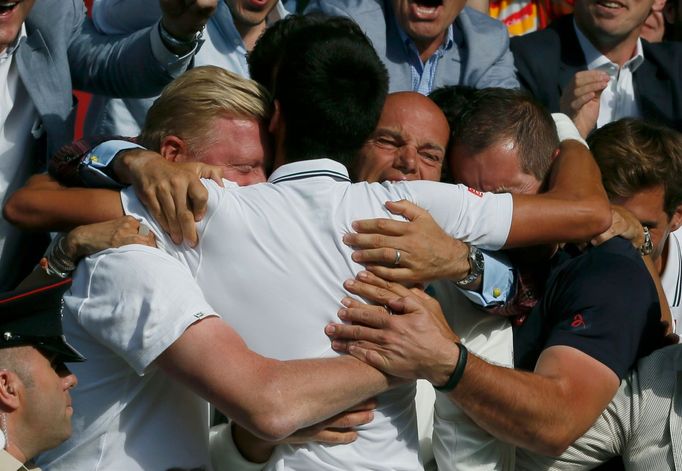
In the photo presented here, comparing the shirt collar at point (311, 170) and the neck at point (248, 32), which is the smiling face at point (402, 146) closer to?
the shirt collar at point (311, 170)

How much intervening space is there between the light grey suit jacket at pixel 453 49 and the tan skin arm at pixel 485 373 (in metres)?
2.06

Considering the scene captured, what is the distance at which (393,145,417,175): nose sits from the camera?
13.0 feet

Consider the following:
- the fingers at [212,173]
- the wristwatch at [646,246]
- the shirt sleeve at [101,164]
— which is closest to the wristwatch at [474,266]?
the fingers at [212,173]

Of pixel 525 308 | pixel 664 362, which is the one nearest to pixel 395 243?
pixel 525 308

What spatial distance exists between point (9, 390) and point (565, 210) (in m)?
1.56

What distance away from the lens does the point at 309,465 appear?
3316mm

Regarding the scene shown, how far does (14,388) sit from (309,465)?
0.74 meters

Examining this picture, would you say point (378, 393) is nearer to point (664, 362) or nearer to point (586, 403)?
point (586, 403)

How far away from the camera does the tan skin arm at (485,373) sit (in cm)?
332

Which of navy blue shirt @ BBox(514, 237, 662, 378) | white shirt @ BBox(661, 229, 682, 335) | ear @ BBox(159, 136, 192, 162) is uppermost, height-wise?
ear @ BBox(159, 136, 192, 162)

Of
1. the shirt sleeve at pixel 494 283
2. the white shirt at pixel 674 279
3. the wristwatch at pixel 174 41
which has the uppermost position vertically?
the wristwatch at pixel 174 41

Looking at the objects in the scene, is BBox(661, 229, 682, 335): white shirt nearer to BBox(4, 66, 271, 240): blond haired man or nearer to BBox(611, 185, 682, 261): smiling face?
BBox(611, 185, 682, 261): smiling face

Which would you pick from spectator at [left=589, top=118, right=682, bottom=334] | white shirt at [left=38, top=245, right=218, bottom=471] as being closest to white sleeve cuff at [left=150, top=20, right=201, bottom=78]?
white shirt at [left=38, top=245, right=218, bottom=471]

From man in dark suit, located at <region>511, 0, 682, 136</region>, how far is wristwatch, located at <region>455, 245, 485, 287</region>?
2301mm
